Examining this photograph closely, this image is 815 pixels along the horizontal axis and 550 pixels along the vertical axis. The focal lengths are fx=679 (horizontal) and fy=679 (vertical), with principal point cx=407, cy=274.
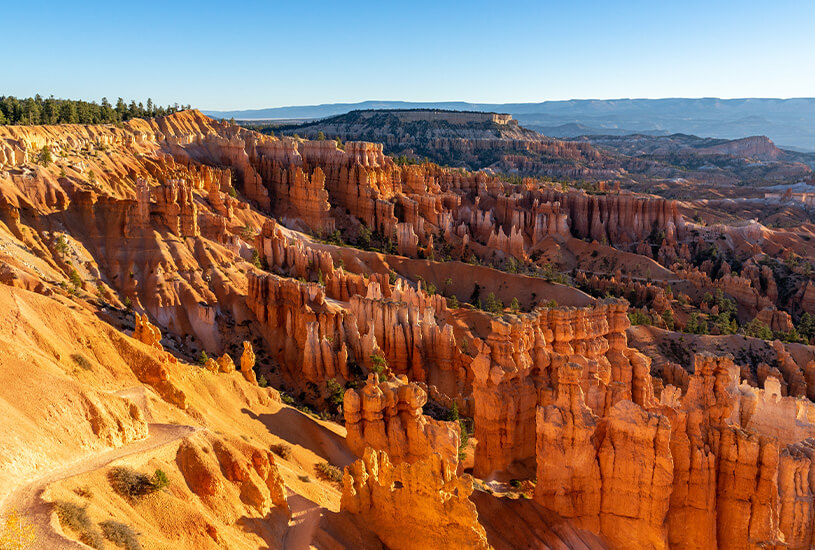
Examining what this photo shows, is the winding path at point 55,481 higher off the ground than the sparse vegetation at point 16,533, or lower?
lower

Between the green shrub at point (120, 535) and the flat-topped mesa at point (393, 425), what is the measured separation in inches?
392

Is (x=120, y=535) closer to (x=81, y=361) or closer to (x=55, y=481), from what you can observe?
(x=55, y=481)

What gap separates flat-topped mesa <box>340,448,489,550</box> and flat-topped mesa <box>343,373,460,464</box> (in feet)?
13.8

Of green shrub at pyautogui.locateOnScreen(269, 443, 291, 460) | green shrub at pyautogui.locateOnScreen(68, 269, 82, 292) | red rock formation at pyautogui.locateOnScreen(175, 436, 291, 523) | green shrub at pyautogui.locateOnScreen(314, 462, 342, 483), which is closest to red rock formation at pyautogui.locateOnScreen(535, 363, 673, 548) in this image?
green shrub at pyautogui.locateOnScreen(314, 462, 342, 483)

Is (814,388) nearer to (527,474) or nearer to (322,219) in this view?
(527,474)

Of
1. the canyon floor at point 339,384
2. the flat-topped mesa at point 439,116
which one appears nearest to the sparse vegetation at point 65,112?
the canyon floor at point 339,384

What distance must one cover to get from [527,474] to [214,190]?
40.2 metres

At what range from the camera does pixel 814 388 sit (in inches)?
1577

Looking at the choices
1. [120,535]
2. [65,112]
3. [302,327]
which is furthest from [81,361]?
[65,112]

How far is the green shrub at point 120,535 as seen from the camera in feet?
36.2

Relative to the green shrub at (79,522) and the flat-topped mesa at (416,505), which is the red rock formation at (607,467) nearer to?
the flat-topped mesa at (416,505)

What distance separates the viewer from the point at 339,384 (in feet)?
115

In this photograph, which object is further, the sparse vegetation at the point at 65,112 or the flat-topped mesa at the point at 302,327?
the sparse vegetation at the point at 65,112

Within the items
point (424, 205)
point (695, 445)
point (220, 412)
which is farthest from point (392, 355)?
point (424, 205)
